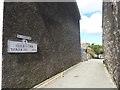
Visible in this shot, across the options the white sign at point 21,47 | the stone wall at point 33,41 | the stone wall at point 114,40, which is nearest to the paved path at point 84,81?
the stone wall at point 114,40

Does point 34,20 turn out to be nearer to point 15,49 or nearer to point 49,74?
point 15,49

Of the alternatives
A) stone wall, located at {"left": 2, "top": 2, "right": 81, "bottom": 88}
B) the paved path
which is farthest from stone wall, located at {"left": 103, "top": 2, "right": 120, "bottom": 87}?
stone wall, located at {"left": 2, "top": 2, "right": 81, "bottom": 88}

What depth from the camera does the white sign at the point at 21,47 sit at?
568cm

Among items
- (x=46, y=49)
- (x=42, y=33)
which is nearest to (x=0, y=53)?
(x=42, y=33)

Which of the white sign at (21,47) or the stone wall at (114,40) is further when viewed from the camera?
the stone wall at (114,40)

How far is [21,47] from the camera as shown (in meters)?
6.35

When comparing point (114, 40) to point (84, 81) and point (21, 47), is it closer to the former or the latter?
point (84, 81)

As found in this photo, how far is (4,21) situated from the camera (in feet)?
17.5

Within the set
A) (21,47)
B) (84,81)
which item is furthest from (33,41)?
(84,81)

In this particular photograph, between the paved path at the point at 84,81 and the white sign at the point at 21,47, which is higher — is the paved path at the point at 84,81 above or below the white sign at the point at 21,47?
below

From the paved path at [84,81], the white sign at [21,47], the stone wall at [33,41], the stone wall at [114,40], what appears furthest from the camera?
the paved path at [84,81]

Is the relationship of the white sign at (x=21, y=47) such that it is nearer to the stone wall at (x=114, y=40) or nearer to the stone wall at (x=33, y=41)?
the stone wall at (x=33, y=41)

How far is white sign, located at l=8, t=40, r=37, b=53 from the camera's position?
568cm

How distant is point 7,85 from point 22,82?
1.02 metres
